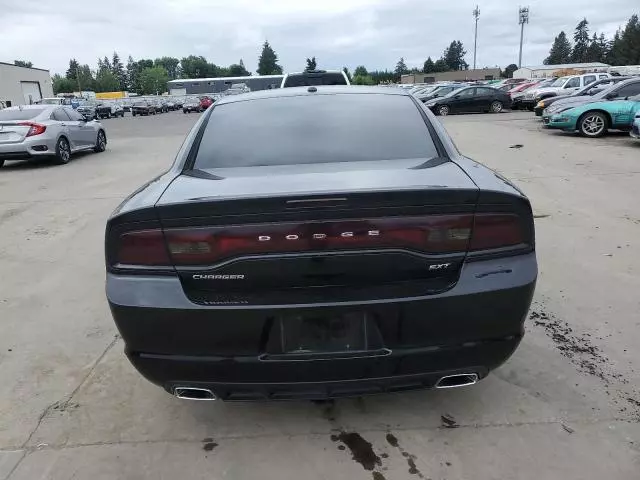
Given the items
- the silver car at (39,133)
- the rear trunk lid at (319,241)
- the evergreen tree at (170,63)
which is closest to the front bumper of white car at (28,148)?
the silver car at (39,133)

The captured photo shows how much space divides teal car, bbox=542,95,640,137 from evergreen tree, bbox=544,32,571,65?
421 feet

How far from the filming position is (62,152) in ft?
42.4

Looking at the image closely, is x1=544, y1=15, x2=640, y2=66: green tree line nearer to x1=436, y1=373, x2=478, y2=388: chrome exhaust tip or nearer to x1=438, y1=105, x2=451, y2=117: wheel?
x1=438, y1=105, x2=451, y2=117: wheel

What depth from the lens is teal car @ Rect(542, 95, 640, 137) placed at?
13867 mm

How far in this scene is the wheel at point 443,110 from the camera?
1066 inches

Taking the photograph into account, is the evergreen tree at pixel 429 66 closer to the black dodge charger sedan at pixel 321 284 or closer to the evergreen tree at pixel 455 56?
the evergreen tree at pixel 455 56

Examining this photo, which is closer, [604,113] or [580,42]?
[604,113]

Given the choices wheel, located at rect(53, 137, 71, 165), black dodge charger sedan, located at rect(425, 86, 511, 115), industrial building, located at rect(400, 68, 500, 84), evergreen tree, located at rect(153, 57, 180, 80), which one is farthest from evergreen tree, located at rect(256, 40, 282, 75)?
wheel, located at rect(53, 137, 71, 165)

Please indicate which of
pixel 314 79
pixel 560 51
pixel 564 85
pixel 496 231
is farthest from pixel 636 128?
pixel 560 51

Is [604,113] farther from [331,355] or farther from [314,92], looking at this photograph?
[331,355]

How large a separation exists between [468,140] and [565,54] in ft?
445

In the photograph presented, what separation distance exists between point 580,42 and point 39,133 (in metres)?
147

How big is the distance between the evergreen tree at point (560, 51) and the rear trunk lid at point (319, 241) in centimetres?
14284

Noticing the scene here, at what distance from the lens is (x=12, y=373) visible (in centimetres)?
330
